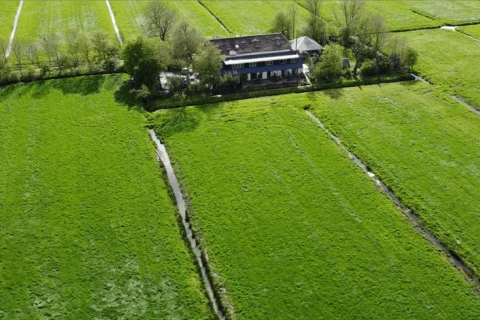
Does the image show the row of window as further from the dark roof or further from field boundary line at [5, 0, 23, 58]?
field boundary line at [5, 0, 23, 58]

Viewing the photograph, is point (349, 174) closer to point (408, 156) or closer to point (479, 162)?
point (408, 156)

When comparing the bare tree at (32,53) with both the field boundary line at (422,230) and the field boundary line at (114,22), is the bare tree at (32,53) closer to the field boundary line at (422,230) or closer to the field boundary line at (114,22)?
the field boundary line at (114,22)

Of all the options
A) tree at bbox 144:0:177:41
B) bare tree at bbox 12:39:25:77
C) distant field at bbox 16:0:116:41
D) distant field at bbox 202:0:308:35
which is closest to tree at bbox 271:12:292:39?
distant field at bbox 202:0:308:35

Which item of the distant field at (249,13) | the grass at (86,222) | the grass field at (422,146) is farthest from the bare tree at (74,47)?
the grass field at (422,146)

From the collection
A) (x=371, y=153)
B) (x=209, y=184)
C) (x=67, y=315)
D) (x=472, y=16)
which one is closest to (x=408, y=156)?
(x=371, y=153)

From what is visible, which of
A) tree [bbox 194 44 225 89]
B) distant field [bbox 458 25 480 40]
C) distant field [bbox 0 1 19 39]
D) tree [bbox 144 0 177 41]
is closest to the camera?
tree [bbox 194 44 225 89]

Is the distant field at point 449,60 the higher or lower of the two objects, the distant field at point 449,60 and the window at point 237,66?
the lower

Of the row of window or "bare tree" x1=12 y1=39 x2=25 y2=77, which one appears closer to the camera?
the row of window

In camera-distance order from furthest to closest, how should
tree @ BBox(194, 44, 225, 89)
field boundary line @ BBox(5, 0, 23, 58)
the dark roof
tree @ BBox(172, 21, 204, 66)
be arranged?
field boundary line @ BBox(5, 0, 23, 58), the dark roof, tree @ BBox(172, 21, 204, 66), tree @ BBox(194, 44, 225, 89)
